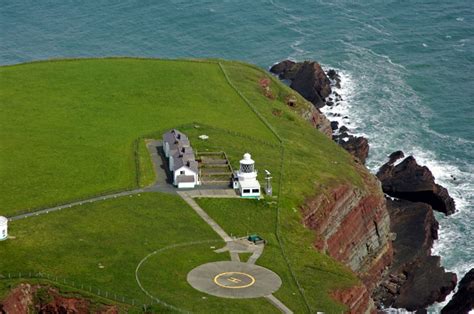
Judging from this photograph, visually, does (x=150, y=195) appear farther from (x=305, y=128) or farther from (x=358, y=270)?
(x=305, y=128)

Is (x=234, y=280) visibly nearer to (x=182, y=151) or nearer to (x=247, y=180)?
(x=247, y=180)

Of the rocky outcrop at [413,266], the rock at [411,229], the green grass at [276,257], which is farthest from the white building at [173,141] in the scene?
the rock at [411,229]

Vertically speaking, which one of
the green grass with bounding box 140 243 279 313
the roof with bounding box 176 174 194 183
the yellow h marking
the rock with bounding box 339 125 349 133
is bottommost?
the rock with bounding box 339 125 349 133

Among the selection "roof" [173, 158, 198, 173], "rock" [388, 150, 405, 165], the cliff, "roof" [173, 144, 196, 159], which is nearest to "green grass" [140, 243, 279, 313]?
the cliff

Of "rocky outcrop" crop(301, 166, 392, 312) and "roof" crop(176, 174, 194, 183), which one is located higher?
Answer: "roof" crop(176, 174, 194, 183)

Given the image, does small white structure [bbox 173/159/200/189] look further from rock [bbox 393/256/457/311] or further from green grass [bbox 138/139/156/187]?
rock [bbox 393/256/457/311]

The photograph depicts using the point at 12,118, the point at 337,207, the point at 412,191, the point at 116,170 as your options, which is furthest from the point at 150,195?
the point at 412,191

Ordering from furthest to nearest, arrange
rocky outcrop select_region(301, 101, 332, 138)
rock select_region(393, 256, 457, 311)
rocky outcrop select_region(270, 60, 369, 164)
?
rocky outcrop select_region(301, 101, 332, 138), rocky outcrop select_region(270, 60, 369, 164), rock select_region(393, 256, 457, 311)
